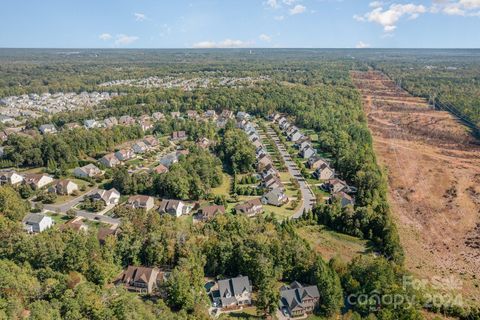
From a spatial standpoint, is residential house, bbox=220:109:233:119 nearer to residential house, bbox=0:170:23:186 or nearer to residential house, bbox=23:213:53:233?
residential house, bbox=0:170:23:186

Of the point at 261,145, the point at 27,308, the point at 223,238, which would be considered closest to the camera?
the point at 27,308

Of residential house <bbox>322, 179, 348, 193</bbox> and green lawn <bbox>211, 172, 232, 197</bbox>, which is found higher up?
residential house <bbox>322, 179, 348, 193</bbox>

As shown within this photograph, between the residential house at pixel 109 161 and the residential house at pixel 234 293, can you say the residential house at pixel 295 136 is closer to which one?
the residential house at pixel 109 161

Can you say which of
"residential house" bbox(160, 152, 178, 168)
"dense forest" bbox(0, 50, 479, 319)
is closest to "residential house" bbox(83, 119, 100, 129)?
"dense forest" bbox(0, 50, 479, 319)

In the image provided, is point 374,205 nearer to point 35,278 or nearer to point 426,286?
point 426,286

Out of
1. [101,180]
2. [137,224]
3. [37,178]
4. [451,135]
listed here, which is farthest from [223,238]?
[451,135]

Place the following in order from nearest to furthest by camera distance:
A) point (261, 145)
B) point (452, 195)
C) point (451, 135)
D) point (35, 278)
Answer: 1. point (35, 278)
2. point (452, 195)
3. point (261, 145)
4. point (451, 135)
